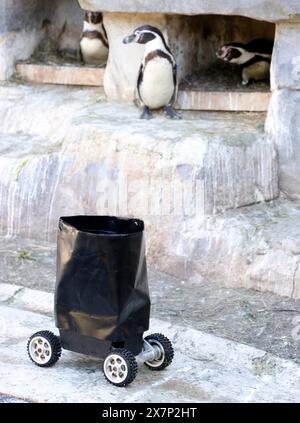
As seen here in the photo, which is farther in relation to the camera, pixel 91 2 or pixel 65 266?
pixel 91 2

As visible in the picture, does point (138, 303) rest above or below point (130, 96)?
below

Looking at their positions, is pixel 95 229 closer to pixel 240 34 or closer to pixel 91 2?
pixel 91 2

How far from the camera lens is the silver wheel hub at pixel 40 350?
5.45 metres

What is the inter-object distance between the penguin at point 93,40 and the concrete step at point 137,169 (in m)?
1.02

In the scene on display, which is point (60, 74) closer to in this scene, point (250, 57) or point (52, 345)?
point (250, 57)

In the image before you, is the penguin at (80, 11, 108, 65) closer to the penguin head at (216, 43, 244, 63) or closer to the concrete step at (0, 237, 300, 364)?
the penguin head at (216, 43, 244, 63)

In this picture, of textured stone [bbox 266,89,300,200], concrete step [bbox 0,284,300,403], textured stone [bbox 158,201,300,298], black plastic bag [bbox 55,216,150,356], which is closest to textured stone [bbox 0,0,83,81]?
textured stone [bbox 266,89,300,200]

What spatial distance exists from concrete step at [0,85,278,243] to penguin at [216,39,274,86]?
0.59 metres

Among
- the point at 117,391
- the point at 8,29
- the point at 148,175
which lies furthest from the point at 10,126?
the point at 117,391

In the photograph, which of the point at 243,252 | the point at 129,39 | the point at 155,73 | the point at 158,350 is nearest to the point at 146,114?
the point at 155,73

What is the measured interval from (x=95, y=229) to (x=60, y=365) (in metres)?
0.71

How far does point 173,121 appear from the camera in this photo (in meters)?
7.98

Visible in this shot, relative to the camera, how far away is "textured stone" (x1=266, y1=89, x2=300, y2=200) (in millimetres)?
7449

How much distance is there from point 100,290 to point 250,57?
3804 mm
